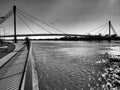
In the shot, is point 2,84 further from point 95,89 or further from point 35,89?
point 95,89

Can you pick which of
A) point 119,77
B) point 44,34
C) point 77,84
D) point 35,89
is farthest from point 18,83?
point 44,34

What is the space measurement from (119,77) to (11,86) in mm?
5771

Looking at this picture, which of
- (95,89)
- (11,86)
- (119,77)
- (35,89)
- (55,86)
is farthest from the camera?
(119,77)

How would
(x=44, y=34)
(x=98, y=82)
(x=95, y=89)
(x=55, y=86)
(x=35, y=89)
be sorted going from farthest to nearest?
1. (x=44, y=34)
2. (x=98, y=82)
3. (x=55, y=86)
4. (x=95, y=89)
5. (x=35, y=89)

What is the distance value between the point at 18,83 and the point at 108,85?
13.0ft

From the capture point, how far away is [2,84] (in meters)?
3.89

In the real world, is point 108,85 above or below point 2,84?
below

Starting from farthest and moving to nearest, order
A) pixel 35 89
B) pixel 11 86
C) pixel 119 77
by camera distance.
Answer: pixel 119 77 → pixel 11 86 → pixel 35 89

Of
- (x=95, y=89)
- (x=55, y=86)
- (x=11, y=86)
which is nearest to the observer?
(x=11, y=86)

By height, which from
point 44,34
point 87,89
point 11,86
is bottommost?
point 87,89

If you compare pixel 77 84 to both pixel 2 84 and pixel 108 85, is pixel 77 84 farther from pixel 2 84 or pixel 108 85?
pixel 2 84

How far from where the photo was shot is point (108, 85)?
5.52 metres

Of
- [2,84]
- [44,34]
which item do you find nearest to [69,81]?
[2,84]

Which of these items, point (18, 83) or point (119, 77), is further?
point (119, 77)
